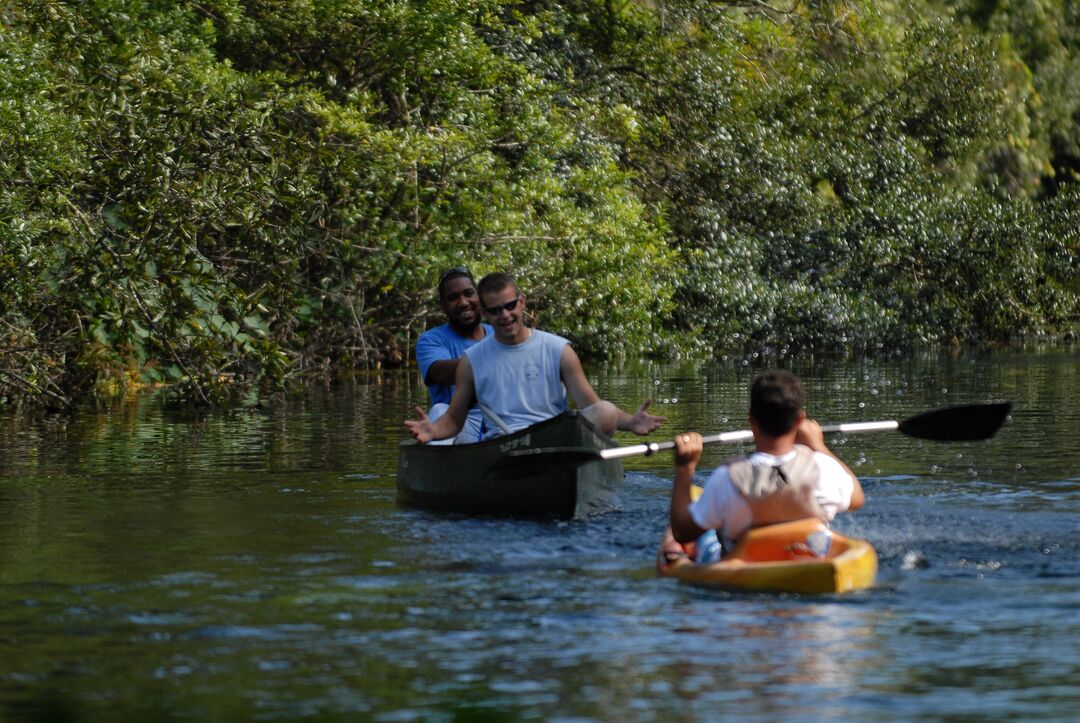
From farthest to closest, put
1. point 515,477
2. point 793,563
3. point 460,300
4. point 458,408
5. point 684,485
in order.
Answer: point 460,300 → point 458,408 → point 515,477 → point 684,485 → point 793,563

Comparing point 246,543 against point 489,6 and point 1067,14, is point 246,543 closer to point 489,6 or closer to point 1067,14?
point 489,6

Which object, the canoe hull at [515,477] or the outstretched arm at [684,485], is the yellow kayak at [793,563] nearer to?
the outstretched arm at [684,485]

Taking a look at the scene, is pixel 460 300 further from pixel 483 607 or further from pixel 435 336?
pixel 483 607

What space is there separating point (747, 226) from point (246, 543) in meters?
21.4

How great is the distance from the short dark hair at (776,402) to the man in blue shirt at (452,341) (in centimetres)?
394

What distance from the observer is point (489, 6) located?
77.4 feet

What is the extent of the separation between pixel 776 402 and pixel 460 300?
13.7 ft

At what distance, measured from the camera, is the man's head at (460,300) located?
10.8 meters

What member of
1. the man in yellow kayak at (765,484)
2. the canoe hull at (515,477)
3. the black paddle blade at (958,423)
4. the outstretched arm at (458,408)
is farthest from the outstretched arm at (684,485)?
the outstretched arm at (458,408)

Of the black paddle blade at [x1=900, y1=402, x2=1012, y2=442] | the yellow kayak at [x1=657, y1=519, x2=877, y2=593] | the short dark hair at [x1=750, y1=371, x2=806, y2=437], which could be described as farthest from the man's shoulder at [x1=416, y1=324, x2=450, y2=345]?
the short dark hair at [x1=750, y1=371, x2=806, y2=437]

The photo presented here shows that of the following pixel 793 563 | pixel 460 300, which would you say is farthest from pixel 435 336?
pixel 793 563

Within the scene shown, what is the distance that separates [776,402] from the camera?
22.9 ft

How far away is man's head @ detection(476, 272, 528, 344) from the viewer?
9.48 metres

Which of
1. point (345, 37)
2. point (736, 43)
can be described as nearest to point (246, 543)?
point (345, 37)
